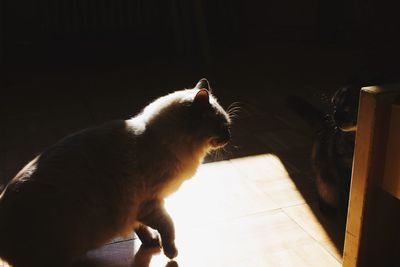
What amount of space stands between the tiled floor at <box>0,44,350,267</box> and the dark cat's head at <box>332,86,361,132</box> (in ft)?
1.14

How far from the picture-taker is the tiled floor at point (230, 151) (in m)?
1.33

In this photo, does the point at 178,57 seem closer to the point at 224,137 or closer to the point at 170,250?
the point at 224,137

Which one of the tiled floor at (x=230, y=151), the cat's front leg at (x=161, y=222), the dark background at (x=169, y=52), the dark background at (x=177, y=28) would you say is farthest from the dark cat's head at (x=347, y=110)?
the dark background at (x=177, y=28)

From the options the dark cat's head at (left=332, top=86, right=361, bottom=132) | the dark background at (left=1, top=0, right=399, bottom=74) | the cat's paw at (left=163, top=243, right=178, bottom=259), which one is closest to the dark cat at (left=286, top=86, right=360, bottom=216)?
the dark cat's head at (left=332, top=86, right=361, bottom=132)

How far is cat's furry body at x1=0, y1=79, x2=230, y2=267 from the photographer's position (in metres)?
1.04

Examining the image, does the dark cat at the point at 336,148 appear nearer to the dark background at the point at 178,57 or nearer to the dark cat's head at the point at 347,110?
the dark cat's head at the point at 347,110

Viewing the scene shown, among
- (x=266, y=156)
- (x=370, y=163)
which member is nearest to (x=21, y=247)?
(x=370, y=163)

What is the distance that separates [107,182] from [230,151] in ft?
2.97

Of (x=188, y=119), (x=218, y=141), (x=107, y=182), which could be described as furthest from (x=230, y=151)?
(x=107, y=182)

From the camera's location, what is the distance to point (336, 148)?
1429 millimetres

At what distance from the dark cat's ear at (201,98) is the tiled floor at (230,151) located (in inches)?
17.6

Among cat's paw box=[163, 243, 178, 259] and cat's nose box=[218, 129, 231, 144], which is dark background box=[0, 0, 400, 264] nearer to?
cat's nose box=[218, 129, 231, 144]

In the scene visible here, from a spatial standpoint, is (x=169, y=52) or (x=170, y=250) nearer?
(x=170, y=250)

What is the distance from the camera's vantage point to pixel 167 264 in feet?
4.23
